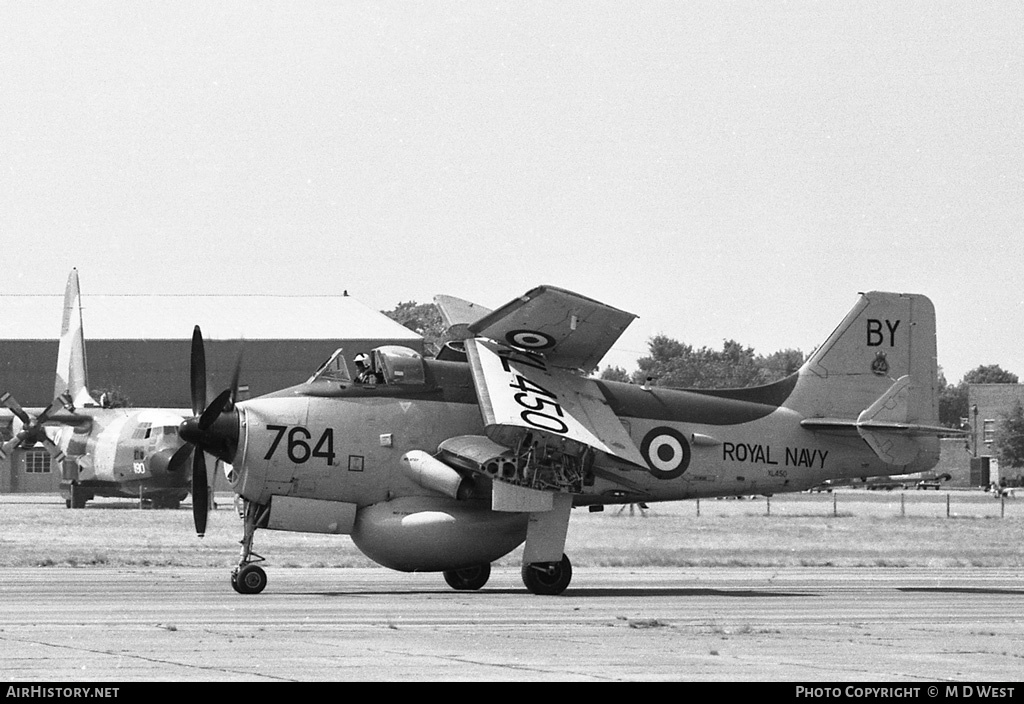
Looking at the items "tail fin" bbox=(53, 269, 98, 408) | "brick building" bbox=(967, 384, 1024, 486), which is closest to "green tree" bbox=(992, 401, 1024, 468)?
"brick building" bbox=(967, 384, 1024, 486)

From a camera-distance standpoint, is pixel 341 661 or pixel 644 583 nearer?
pixel 341 661

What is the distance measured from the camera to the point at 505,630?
1736cm

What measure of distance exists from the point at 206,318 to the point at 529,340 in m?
85.6

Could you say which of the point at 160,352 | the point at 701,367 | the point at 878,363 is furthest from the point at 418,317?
the point at 878,363

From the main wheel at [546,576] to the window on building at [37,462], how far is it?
3130 inches

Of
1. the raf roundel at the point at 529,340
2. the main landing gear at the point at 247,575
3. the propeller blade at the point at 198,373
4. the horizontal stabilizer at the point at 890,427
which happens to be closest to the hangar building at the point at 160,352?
the horizontal stabilizer at the point at 890,427

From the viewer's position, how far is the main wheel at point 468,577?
25438 millimetres

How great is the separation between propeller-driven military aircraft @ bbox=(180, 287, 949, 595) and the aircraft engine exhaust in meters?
0.03

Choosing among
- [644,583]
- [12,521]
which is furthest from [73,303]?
[644,583]

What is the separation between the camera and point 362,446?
24531 mm

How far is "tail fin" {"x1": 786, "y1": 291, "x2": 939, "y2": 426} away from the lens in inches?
1106

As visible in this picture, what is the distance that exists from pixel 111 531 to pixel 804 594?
28627 mm

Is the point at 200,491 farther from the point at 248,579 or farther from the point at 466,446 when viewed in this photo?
the point at 466,446

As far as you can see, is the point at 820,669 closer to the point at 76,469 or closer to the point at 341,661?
the point at 341,661
